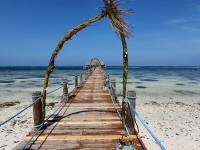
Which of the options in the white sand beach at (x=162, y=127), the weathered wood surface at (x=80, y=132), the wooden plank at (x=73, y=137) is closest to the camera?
the weathered wood surface at (x=80, y=132)

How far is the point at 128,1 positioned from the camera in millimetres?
4328

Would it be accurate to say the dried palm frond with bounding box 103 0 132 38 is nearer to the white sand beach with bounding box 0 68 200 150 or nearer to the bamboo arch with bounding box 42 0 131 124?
the bamboo arch with bounding box 42 0 131 124

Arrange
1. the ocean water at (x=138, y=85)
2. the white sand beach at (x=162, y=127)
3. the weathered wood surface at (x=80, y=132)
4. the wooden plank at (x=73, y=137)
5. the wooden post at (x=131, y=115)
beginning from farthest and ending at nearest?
the ocean water at (x=138, y=85), the white sand beach at (x=162, y=127), the wooden post at (x=131, y=115), the wooden plank at (x=73, y=137), the weathered wood surface at (x=80, y=132)

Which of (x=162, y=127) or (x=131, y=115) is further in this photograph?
(x=162, y=127)

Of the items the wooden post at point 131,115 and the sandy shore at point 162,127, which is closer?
the wooden post at point 131,115

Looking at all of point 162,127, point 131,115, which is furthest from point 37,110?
point 162,127

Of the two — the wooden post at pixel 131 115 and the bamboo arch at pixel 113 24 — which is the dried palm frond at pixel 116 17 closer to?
the bamboo arch at pixel 113 24

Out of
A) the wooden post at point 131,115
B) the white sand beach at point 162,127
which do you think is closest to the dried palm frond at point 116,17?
the wooden post at point 131,115

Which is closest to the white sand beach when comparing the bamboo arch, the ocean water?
the ocean water

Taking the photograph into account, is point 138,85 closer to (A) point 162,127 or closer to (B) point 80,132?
(A) point 162,127

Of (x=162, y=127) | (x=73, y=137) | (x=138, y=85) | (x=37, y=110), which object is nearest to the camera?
(x=73, y=137)

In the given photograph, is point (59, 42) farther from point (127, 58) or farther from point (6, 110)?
point (6, 110)

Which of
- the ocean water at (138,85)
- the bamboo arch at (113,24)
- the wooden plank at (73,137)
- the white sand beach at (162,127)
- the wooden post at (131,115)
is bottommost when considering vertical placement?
the white sand beach at (162,127)

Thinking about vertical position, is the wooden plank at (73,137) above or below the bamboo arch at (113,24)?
below
